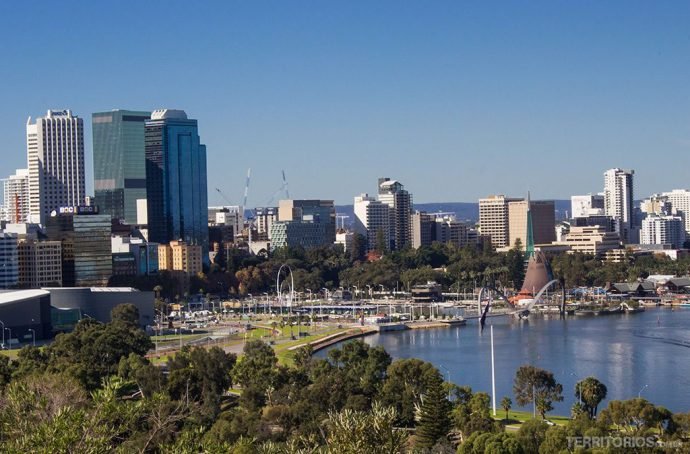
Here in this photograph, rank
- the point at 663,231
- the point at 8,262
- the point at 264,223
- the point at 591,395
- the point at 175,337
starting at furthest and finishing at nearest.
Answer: the point at 264,223, the point at 663,231, the point at 8,262, the point at 175,337, the point at 591,395

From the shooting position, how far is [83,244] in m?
34.5

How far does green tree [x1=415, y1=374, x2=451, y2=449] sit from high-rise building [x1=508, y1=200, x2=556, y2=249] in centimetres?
4494

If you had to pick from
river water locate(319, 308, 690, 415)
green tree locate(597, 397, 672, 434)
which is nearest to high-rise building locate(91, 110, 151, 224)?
river water locate(319, 308, 690, 415)

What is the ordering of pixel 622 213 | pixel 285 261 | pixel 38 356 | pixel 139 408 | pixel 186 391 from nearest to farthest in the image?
pixel 139 408
pixel 186 391
pixel 38 356
pixel 285 261
pixel 622 213

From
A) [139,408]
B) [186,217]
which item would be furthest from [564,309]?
[139,408]

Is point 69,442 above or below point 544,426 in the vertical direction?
above

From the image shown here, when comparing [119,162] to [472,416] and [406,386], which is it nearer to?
[406,386]

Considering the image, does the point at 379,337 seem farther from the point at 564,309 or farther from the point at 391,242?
the point at 391,242

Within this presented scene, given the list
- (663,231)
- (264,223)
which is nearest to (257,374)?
(264,223)

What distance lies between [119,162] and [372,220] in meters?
14.6

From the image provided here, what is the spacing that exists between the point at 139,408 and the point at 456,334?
22.6 meters

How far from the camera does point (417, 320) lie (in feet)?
110

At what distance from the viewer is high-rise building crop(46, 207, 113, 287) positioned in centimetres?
3428

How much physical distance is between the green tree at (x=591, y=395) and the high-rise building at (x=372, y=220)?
136 feet
